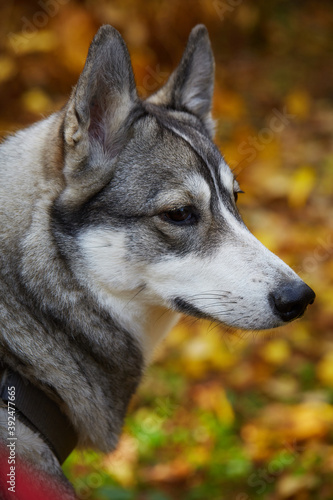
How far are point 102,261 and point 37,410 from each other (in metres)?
0.82

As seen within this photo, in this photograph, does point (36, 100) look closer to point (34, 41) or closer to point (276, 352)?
point (34, 41)

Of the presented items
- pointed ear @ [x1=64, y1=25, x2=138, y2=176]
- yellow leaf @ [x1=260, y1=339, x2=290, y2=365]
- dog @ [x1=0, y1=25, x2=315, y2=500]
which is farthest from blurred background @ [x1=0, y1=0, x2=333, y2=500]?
pointed ear @ [x1=64, y1=25, x2=138, y2=176]

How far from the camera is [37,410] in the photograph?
2.89 meters

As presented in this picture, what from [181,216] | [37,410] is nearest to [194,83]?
[181,216]

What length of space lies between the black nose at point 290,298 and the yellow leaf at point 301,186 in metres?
5.26

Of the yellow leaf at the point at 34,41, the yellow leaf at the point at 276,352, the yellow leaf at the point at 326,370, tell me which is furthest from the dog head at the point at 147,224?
the yellow leaf at the point at 34,41

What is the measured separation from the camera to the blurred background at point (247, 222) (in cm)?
466

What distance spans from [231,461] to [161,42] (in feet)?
21.8

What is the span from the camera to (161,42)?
9.06 metres

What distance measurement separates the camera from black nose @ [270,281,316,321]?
9.75 feet

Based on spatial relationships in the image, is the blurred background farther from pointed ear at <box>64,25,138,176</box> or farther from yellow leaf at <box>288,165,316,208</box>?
pointed ear at <box>64,25,138,176</box>

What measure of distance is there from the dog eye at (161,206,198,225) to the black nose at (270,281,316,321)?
0.61 meters

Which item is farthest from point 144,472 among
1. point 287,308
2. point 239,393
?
point 287,308

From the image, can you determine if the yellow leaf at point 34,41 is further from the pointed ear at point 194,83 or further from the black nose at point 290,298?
the black nose at point 290,298
